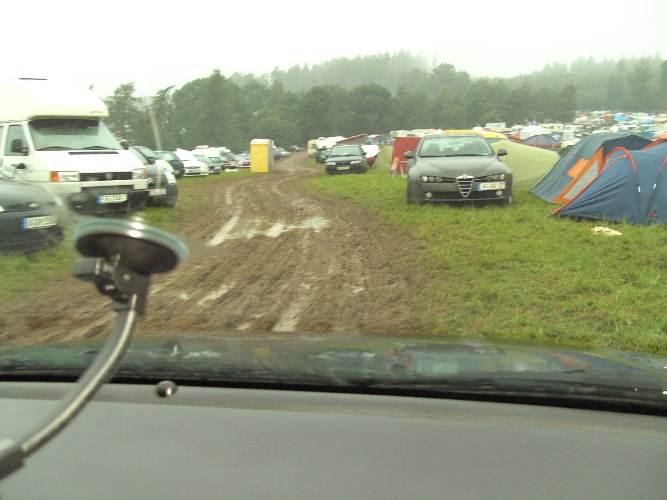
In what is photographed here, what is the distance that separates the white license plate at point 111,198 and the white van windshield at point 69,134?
61.4 inches

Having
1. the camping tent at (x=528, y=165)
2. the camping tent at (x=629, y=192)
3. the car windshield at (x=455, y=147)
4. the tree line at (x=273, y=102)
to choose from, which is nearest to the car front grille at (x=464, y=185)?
the car windshield at (x=455, y=147)

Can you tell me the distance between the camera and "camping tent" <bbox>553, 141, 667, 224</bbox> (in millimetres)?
10531

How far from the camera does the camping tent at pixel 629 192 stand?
10.5 m

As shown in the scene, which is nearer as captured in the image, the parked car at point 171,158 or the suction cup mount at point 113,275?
the suction cup mount at point 113,275

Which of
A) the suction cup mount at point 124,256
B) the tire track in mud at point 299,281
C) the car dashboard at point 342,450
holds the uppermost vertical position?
the suction cup mount at point 124,256

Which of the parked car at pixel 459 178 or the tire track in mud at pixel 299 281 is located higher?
the parked car at pixel 459 178

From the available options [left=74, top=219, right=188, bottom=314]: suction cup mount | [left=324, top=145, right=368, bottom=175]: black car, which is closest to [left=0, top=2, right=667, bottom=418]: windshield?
[left=74, top=219, right=188, bottom=314]: suction cup mount

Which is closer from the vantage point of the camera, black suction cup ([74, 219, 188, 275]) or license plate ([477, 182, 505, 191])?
black suction cup ([74, 219, 188, 275])

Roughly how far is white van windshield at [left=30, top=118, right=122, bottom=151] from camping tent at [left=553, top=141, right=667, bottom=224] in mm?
8140

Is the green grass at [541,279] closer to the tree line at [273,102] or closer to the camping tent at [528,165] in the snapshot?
the tree line at [273,102]

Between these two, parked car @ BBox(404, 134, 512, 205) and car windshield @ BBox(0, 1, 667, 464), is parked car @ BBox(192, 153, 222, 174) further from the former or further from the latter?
parked car @ BBox(404, 134, 512, 205)

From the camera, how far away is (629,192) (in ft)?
35.4

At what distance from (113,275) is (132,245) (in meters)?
0.08

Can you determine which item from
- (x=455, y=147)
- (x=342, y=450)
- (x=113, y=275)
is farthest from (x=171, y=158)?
(x=455, y=147)
